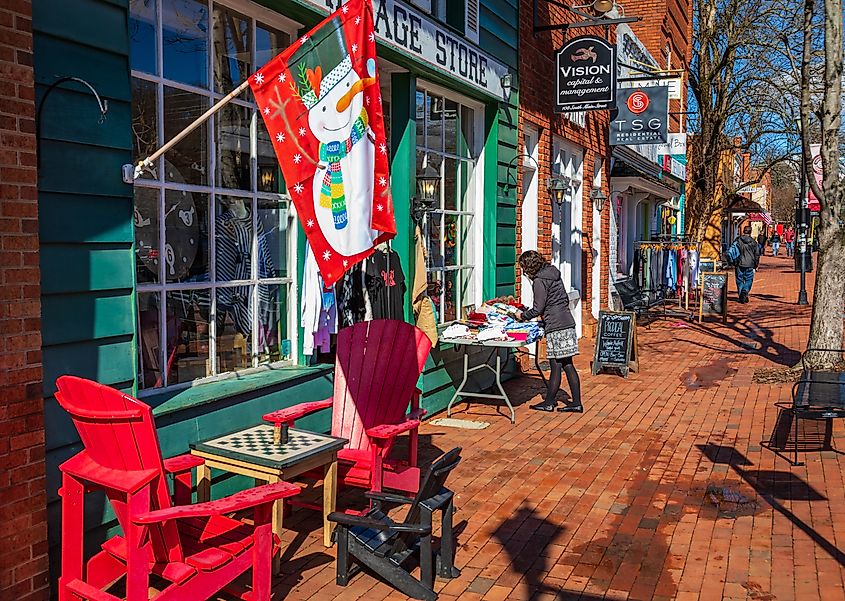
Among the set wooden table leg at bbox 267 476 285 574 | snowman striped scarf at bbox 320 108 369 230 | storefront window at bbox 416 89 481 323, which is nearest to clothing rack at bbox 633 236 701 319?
storefront window at bbox 416 89 481 323

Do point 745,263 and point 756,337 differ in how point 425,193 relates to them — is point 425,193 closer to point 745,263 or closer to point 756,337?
point 756,337

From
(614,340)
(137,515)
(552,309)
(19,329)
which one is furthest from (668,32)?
(137,515)

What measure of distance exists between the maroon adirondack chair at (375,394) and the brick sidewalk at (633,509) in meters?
0.48

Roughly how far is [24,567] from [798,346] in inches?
465

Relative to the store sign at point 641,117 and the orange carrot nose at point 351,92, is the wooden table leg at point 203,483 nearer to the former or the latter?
the orange carrot nose at point 351,92

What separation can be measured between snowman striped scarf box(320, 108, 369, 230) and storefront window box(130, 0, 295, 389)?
1049 mm

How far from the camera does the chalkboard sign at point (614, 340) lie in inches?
396

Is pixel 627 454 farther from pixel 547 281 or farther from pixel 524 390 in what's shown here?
pixel 524 390

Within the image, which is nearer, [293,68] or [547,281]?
[293,68]

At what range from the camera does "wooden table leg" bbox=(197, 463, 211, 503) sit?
4168mm

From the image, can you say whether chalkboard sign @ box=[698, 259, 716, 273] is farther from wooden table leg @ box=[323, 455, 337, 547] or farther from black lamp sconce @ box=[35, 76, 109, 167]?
black lamp sconce @ box=[35, 76, 109, 167]

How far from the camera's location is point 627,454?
21.3 feet

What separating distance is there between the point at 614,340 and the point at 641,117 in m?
4.16

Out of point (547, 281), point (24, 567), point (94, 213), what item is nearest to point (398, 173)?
point (547, 281)
